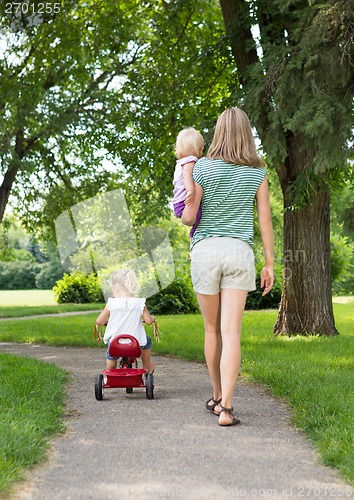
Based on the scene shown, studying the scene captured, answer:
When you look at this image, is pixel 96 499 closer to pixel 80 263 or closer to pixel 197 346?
pixel 197 346

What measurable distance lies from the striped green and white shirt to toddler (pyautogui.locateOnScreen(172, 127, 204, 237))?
0.06m

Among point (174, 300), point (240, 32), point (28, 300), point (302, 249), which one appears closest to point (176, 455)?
point (302, 249)

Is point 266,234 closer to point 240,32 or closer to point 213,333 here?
point 213,333

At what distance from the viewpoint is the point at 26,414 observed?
510 centimetres

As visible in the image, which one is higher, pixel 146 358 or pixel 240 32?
pixel 240 32

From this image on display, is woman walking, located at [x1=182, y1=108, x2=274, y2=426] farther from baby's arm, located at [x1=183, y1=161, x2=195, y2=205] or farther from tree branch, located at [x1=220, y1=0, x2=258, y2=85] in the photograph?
tree branch, located at [x1=220, y1=0, x2=258, y2=85]

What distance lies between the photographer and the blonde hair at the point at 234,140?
203 inches

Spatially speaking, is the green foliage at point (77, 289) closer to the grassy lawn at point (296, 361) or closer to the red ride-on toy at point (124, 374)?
the grassy lawn at point (296, 361)

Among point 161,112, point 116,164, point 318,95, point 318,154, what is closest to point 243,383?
point 318,154

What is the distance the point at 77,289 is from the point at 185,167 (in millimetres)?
23521

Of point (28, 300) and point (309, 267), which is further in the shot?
point (28, 300)

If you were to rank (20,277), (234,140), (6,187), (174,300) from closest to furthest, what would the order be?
(234,140) < (174,300) < (6,187) < (20,277)

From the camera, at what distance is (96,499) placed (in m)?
3.43

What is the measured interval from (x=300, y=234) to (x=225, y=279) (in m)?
6.10
